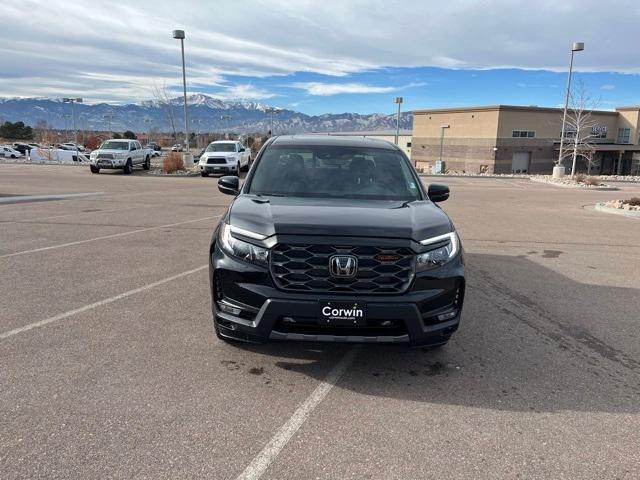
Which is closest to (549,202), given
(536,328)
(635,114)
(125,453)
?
(536,328)

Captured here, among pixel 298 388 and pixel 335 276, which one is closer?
pixel 335 276

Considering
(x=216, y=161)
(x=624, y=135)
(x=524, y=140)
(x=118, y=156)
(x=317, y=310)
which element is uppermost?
(x=624, y=135)

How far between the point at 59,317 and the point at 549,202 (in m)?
18.8

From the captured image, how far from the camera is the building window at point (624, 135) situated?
7888 cm

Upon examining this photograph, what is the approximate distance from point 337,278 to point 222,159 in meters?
24.5

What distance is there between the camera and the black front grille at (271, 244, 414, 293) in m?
3.64

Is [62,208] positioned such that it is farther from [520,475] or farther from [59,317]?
[520,475]

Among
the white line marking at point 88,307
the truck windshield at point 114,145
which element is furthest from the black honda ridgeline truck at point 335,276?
the truck windshield at point 114,145

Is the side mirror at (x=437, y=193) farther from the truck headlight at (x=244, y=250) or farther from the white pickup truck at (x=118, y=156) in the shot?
the white pickup truck at (x=118, y=156)

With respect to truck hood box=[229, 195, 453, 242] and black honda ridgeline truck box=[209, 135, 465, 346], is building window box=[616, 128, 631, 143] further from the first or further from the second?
black honda ridgeline truck box=[209, 135, 465, 346]

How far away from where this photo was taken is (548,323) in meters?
5.35

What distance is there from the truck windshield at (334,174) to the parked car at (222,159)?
73.1 feet

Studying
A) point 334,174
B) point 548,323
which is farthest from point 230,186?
point 548,323

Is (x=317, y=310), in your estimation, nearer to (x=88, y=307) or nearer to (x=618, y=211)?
(x=88, y=307)
